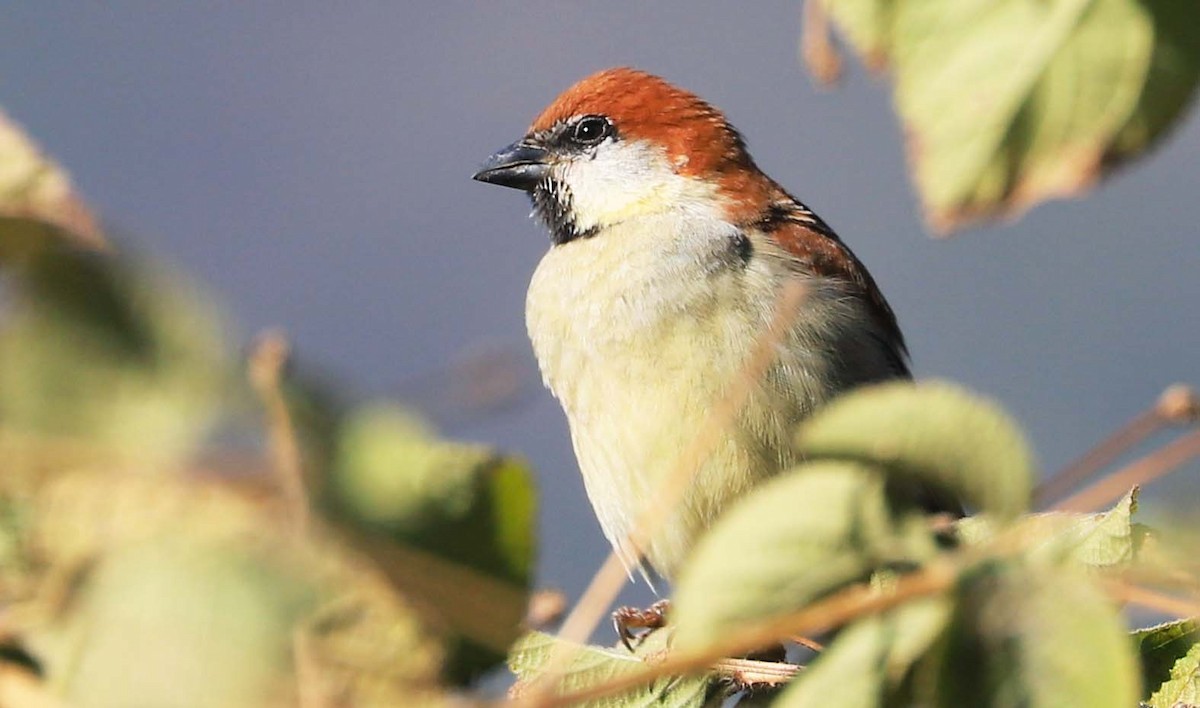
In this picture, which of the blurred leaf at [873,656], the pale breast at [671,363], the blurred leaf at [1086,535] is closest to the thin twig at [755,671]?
the blurred leaf at [1086,535]

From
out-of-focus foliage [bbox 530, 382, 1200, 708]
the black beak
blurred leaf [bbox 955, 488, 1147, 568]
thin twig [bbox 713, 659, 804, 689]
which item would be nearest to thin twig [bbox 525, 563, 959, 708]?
out-of-focus foliage [bbox 530, 382, 1200, 708]

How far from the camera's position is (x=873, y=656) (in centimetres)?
85

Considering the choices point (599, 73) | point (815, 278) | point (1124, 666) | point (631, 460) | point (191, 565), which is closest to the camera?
point (191, 565)

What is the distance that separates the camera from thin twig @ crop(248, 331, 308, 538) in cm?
66

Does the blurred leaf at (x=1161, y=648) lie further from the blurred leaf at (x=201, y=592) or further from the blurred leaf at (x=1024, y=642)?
the blurred leaf at (x=201, y=592)

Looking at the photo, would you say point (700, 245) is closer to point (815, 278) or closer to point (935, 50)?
point (815, 278)

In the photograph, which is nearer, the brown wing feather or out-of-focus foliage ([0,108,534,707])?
out-of-focus foliage ([0,108,534,707])

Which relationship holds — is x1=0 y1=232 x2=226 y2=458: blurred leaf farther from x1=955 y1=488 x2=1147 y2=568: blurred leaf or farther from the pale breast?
the pale breast

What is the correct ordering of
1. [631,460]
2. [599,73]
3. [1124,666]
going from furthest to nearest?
[599,73], [631,460], [1124,666]

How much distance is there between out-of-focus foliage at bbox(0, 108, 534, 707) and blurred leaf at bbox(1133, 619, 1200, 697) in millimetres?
1535

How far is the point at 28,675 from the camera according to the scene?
29.1 inches

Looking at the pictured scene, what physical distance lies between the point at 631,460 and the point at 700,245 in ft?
1.96

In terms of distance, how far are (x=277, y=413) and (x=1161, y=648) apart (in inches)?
66.5

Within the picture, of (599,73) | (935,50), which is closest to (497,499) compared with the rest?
(935,50)
